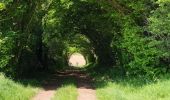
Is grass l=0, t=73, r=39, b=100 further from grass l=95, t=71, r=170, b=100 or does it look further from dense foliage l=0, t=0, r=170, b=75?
dense foliage l=0, t=0, r=170, b=75

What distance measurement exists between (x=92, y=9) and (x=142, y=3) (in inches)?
358

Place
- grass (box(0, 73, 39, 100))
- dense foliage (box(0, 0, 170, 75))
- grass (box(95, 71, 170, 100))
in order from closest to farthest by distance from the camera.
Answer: grass (box(95, 71, 170, 100)), grass (box(0, 73, 39, 100)), dense foliage (box(0, 0, 170, 75))

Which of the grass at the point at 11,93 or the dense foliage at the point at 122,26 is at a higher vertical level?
the dense foliage at the point at 122,26

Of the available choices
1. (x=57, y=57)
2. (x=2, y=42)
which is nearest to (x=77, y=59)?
(x=57, y=57)

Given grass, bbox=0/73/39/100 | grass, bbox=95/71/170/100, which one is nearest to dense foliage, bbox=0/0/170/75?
grass, bbox=95/71/170/100

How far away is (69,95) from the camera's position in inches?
659

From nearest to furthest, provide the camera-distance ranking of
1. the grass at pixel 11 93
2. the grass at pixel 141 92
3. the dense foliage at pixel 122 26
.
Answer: the grass at pixel 141 92
the grass at pixel 11 93
the dense foliage at pixel 122 26

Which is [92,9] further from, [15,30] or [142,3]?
[142,3]

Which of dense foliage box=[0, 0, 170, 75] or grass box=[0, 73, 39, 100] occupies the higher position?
dense foliage box=[0, 0, 170, 75]

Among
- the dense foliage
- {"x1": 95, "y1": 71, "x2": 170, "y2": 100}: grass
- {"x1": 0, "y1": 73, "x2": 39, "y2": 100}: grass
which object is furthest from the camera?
the dense foliage

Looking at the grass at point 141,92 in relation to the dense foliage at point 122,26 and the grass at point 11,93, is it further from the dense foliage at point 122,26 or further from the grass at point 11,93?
the grass at point 11,93

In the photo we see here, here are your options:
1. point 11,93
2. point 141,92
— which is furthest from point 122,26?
point 11,93

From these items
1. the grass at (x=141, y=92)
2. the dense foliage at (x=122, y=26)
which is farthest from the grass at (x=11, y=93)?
the dense foliage at (x=122, y=26)

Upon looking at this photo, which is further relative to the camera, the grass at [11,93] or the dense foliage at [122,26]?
the dense foliage at [122,26]
